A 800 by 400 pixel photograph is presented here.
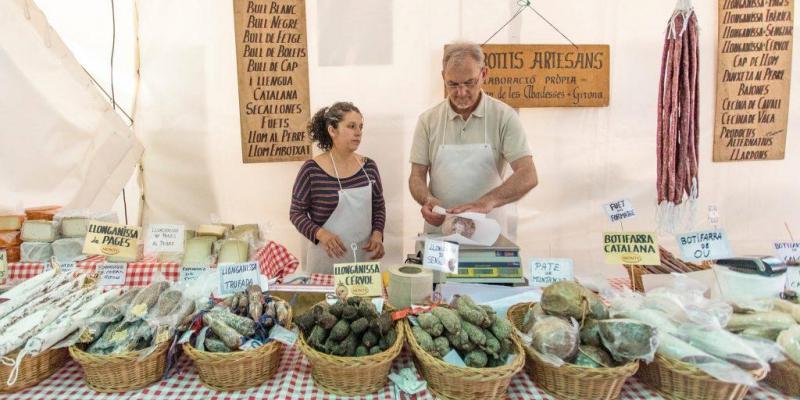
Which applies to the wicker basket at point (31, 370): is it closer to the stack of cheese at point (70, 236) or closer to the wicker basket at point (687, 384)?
the stack of cheese at point (70, 236)

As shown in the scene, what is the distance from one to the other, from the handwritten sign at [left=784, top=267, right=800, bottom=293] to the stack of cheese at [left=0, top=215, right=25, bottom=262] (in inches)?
145

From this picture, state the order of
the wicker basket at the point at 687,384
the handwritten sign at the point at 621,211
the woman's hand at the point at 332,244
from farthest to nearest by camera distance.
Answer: the woman's hand at the point at 332,244, the handwritten sign at the point at 621,211, the wicker basket at the point at 687,384

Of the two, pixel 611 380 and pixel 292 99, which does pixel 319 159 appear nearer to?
pixel 292 99

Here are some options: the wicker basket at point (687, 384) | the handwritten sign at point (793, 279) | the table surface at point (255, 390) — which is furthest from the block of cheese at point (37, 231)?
the handwritten sign at point (793, 279)

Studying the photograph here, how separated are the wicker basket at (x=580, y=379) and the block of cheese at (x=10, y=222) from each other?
9.28ft

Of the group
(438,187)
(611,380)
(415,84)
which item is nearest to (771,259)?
(611,380)

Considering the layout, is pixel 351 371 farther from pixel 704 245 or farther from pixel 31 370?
pixel 704 245

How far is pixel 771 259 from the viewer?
63.7 inches

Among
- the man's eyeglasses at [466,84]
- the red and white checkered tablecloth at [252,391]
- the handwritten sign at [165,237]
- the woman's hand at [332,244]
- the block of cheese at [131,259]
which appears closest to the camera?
the red and white checkered tablecloth at [252,391]

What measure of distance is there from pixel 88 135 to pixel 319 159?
5.07 ft

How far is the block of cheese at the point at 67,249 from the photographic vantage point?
8.34 feet

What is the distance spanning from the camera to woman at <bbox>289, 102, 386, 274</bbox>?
2922 mm

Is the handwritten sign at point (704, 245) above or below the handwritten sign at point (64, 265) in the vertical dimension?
above

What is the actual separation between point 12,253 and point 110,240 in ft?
3.18
